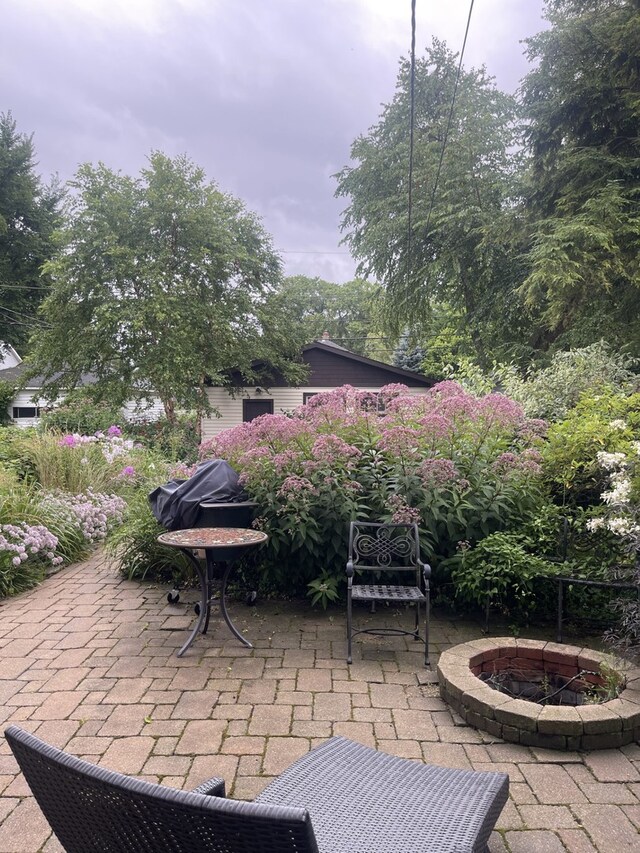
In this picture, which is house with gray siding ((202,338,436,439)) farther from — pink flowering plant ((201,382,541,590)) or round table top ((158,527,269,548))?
round table top ((158,527,269,548))

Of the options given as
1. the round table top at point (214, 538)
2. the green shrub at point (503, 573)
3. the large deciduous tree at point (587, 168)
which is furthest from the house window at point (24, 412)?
the green shrub at point (503, 573)

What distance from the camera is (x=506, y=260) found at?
1698 cm

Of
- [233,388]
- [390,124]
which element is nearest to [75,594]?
[233,388]

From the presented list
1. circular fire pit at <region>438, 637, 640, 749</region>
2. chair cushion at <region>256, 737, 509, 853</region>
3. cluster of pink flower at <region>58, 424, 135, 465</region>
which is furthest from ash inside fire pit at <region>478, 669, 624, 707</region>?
cluster of pink flower at <region>58, 424, 135, 465</region>

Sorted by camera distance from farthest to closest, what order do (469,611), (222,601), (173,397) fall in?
(173,397) < (469,611) < (222,601)

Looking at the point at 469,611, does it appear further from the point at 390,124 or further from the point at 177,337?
the point at 390,124

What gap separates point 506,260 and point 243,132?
8360 millimetres

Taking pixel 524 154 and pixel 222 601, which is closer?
pixel 222 601

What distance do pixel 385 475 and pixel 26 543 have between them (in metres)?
3.35

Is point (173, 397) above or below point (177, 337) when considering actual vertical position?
below

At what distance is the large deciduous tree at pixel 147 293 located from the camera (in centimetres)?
1714

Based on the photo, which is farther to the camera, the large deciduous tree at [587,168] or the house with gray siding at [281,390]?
the house with gray siding at [281,390]

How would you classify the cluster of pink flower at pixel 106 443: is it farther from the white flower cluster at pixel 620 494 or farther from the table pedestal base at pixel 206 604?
the white flower cluster at pixel 620 494

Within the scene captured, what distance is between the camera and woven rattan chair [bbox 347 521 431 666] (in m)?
3.62
